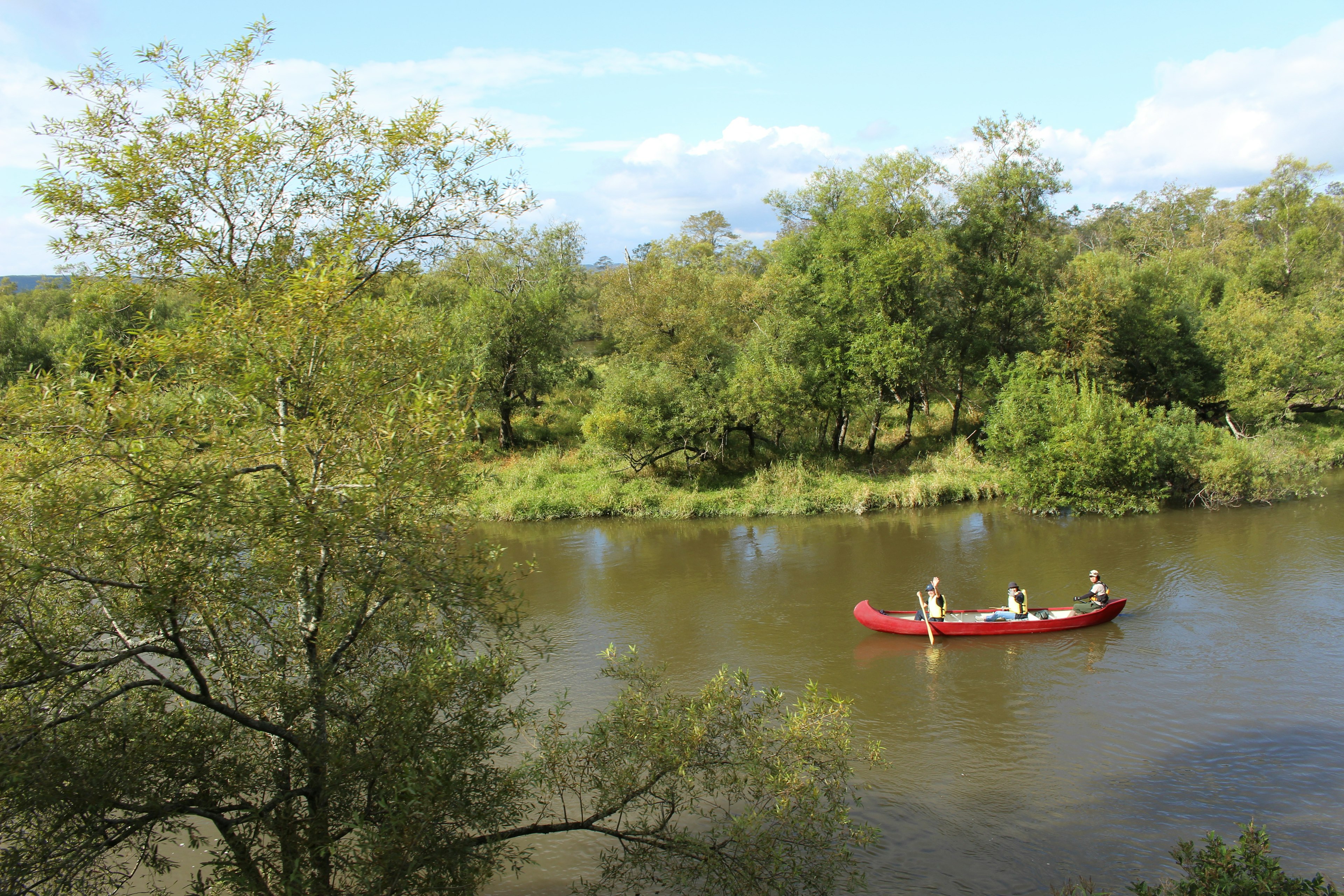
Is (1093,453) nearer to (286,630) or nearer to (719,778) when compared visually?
(719,778)

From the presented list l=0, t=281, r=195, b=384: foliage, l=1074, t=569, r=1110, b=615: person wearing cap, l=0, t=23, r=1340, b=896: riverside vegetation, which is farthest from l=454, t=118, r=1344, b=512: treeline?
l=0, t=23, r=1340, b=896: riverside vegetation

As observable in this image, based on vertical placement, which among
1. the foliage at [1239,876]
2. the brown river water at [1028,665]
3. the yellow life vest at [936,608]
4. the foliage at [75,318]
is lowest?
the brown river water at [1028,665]

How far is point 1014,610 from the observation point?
1662 centimetres

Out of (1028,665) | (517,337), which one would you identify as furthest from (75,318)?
(1028,665)

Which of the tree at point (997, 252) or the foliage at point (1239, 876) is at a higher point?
the tree at point (997, 252)

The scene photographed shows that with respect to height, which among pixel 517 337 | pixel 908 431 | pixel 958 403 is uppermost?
pixel 517 337

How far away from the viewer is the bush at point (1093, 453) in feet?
82.5

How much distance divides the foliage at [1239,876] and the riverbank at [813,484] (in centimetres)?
2143

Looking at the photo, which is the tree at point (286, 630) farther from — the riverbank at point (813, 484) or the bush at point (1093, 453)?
the bush at point (1093, 453)

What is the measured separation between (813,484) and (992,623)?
13804mm

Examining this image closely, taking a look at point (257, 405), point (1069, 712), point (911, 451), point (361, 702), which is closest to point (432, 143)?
point (257, 405)

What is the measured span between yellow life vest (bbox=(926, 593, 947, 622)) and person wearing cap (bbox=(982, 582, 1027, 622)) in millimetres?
852

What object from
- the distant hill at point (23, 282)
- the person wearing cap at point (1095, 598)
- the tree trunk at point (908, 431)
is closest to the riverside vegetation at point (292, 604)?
the person wearing cap at point (1095, 598)

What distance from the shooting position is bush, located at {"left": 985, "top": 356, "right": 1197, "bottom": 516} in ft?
82.5
